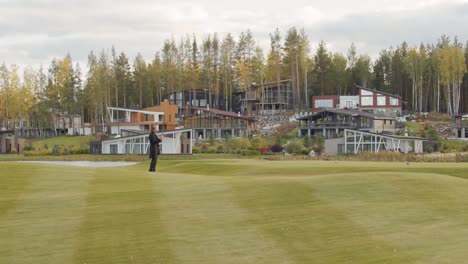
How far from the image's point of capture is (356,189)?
54.5 feet

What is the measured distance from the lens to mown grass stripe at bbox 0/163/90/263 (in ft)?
36.6

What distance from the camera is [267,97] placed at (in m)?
117

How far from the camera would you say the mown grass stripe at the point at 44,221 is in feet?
36.6

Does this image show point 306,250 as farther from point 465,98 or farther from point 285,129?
point 465,98

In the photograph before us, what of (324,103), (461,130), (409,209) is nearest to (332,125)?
(461,130)

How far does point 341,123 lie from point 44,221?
2972 inches

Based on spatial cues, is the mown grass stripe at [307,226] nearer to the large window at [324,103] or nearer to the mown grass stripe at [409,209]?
the mown grass stripe at [409,209]

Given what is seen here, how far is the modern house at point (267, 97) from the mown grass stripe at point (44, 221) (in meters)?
97.5

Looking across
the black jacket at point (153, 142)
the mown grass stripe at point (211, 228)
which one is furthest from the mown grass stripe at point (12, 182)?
the black jacket at point (153, 142)

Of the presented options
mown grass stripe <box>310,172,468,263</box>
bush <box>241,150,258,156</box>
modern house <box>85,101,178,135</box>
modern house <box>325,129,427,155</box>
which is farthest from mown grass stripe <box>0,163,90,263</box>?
modern house <box>85,101,178,135</box>

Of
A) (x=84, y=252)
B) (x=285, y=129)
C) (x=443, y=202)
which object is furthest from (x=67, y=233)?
(x=285, y=129)

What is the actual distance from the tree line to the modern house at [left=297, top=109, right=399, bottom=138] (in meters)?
23.5

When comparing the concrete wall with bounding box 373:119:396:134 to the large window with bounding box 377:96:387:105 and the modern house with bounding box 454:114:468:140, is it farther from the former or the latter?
the large window with bounding box 377:96:387:105

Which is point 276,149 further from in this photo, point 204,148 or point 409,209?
point 409,209
